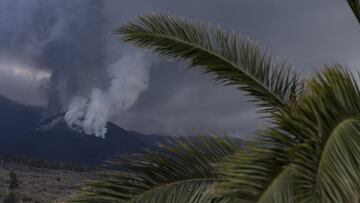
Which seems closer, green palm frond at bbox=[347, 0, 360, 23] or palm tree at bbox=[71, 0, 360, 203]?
palm tree at bbox=[71, 0, 360, 203]

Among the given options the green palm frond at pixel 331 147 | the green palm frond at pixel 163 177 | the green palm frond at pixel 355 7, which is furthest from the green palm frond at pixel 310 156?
the green palm frond at pixel 355 7

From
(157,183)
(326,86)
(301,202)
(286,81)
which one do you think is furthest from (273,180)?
(286,81)

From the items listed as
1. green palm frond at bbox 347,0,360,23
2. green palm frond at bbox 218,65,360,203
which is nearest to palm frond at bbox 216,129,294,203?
green palm frond at bbox 218,65,360,203

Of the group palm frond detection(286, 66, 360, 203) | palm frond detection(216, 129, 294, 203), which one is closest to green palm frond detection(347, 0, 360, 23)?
palm frond detection(286, 66, 360, 203)

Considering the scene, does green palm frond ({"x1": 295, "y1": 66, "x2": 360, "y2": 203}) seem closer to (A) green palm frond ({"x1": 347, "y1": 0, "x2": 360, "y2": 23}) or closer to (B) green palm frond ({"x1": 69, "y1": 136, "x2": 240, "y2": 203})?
(A) green palm frond ({"x1": 347, "y1": 0, "x2": 360, "y2": 23})

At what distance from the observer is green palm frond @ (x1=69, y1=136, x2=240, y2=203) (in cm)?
608

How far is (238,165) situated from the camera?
16.4 ft

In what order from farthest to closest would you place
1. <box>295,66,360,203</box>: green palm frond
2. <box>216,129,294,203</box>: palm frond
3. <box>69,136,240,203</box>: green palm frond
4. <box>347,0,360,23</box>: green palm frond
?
<box>347,0,360,23</box>: green palm frond < <box>69,136,240,203</box>: green palm frond < <box>216,129,294,203</box>: palm frond < <box>295,66,360,203</box>: green palm frond

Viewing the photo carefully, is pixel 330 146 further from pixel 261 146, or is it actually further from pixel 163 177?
pixel 163 177

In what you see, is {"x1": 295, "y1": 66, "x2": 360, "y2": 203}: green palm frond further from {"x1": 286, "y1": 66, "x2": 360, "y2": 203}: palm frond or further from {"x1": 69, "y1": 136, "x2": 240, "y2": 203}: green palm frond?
{"x1": 69, "y1": 136, "x2": 240, "y2": 203}: green palm frond

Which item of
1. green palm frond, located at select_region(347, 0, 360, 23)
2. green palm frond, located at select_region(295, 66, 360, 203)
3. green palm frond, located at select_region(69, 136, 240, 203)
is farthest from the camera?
green palm frond, located at select_region(347, 0, 360, 23)

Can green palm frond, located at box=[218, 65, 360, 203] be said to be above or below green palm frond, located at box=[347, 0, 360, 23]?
below

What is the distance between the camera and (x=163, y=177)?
20.6 feet

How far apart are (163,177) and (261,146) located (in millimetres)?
1438
